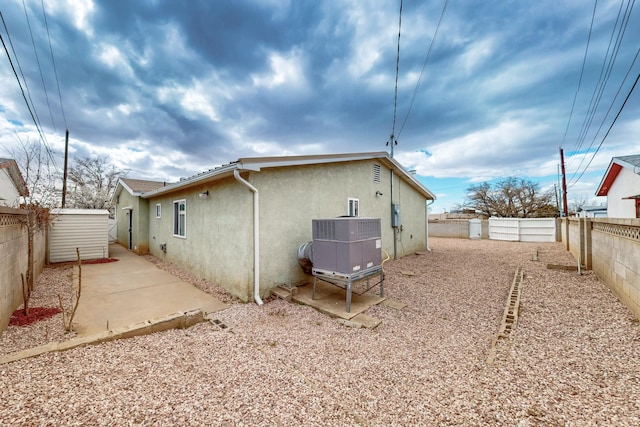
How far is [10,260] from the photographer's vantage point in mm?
3980

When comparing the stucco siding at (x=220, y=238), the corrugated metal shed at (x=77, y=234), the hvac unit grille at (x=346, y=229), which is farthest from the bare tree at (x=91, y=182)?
the hvac unit grille at (x=346, y=229)

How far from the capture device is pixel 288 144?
14.2 metres

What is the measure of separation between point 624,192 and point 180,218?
1860 cm

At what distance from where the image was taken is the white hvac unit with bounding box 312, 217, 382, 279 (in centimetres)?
465

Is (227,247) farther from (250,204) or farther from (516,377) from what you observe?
(516,377)

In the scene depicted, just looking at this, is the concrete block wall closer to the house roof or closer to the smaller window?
the house roof

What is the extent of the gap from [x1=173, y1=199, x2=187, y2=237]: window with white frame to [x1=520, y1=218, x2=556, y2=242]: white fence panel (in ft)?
61.4

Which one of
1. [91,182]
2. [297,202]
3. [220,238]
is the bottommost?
[220,238]

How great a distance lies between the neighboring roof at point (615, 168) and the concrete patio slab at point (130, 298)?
1412 centimetres

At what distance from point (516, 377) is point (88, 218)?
44.2 feet

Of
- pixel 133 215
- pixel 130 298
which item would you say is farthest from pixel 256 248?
pixel 133 215

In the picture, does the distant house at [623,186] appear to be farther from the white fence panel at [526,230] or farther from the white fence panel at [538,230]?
the white fence panel at [526,230]

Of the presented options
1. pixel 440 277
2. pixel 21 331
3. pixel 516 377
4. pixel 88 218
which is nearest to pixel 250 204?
pixel 21 331

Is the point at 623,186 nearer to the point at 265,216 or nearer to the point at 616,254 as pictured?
the point at 616,254
